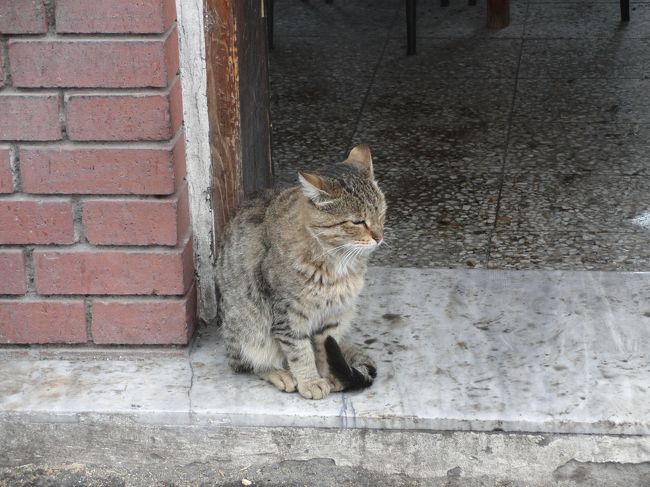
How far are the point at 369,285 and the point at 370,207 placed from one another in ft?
2.48

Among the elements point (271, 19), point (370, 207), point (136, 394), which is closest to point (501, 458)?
point (370, 207)

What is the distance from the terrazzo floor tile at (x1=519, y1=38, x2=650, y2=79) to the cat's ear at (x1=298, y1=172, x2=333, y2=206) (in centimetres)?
342

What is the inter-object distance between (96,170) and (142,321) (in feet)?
1.76

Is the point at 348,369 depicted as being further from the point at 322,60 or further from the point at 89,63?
Answer: the point at 322,60

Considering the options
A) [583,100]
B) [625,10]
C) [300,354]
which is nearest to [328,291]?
[300,354]

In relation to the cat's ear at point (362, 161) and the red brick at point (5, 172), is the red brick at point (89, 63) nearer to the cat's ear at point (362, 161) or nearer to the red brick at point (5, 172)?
the red brick at point (5, 172)

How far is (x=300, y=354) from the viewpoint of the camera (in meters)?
3.47

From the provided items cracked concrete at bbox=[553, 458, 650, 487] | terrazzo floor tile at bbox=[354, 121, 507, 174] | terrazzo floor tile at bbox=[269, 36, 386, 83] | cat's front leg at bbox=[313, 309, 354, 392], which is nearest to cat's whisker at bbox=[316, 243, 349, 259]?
cat's front leg at bbox=[313, 309, 354, 392]

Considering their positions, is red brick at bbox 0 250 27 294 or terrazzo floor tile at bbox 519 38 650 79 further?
terrazzo floor tile at bbox 519 38 650 79

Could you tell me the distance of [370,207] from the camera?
3.40 m

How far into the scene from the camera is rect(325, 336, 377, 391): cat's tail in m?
3.37

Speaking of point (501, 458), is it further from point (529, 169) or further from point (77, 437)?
point (529, 169)

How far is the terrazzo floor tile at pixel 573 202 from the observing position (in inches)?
188

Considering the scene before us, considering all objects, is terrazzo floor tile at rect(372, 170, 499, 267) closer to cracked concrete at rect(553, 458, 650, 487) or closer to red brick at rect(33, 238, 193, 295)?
red brick at rect(33, 238, 193, 295)
